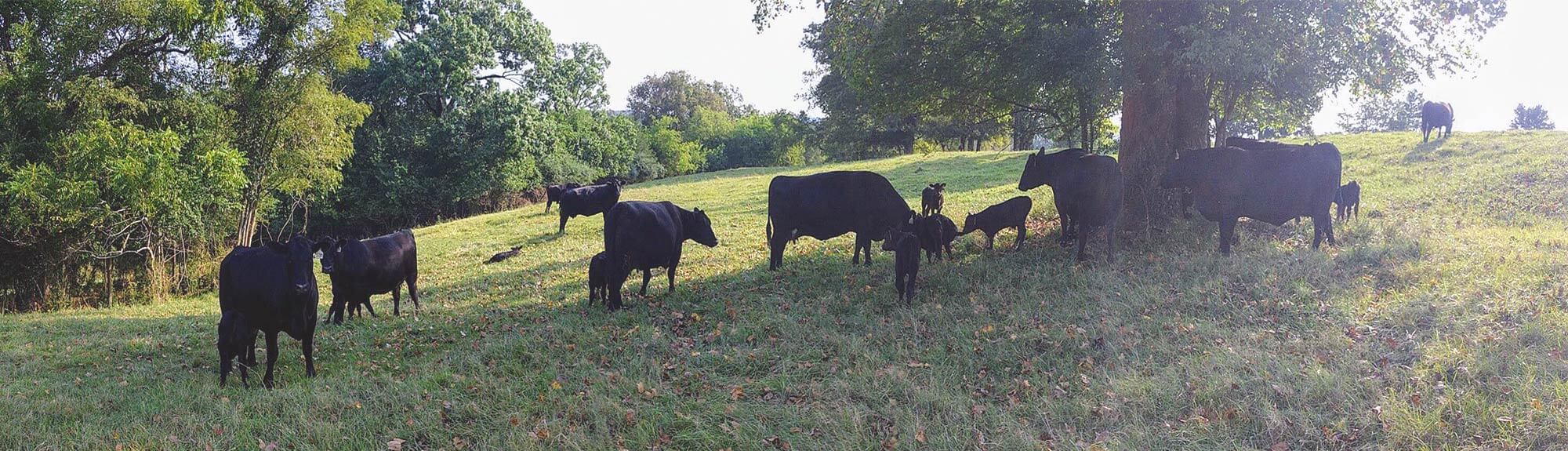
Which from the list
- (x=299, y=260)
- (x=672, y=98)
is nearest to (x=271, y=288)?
(x=299, y=260)

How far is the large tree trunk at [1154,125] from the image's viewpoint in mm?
11133

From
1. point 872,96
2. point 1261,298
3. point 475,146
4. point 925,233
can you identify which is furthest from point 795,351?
point 475,146

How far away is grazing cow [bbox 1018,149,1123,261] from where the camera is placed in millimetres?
10508

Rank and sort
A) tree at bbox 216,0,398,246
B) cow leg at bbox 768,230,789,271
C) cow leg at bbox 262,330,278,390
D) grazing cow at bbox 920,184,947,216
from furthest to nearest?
tree at bbox 216,0,398,246 → grazing cow at bbox 920,184,947,216 → cow leg at bbox 768,230,789,271 → cow leg at bbox 262,330,278,390

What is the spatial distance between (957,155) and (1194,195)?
92.3 ft

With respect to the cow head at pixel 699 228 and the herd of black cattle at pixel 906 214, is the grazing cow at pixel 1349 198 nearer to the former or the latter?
→ the herd of black cattle at pixel 906 214

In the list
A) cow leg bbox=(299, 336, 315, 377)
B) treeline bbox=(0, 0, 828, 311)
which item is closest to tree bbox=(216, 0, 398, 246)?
treeline bbox=(0, 0, 828, 311)

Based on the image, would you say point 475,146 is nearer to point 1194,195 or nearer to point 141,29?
point 141,29

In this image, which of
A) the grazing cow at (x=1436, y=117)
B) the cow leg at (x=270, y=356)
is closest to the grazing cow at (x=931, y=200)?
the cow leg at (x=270, y=356)

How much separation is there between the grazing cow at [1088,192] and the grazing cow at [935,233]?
5.50 feet

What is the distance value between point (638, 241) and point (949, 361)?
188 inches

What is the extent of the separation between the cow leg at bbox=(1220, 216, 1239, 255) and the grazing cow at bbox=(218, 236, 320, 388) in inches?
428

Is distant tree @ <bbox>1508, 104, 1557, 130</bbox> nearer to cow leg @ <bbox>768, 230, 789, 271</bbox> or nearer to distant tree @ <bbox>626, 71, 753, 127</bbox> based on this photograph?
distant tree @ <bbox>626, 71, 753, 127</bbox>

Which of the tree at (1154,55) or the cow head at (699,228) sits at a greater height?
the tree at (1154,55)
